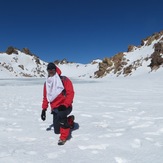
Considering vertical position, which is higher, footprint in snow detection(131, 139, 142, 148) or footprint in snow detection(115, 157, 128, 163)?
footprint in snow detection(131, 139, 142, 148)

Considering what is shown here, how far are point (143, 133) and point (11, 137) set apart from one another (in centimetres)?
318

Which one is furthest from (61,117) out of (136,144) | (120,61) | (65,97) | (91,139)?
(120,61)

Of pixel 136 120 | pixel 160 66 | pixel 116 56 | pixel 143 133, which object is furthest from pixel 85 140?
pixel 116 56

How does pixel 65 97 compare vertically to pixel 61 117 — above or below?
above

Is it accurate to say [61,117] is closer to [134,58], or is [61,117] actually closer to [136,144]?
[136,144]

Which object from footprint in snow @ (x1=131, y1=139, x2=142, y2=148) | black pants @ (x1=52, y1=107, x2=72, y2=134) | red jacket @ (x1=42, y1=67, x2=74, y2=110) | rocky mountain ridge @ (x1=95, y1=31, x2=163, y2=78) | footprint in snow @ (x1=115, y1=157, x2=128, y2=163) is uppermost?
rocky mountain ridge @ (x1=95, y1=31, x2=163, y2=78)

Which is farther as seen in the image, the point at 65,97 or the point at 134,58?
the point at 134,58

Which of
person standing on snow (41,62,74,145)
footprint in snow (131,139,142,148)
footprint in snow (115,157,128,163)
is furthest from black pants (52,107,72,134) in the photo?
footprint in snow (115,157,128,163)

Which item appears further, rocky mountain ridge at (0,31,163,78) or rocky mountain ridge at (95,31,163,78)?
rocky mountain ridge at (95,31,163,78)

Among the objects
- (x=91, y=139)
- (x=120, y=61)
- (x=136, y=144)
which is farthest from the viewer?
(x=120, y=61)

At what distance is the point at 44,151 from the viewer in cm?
511

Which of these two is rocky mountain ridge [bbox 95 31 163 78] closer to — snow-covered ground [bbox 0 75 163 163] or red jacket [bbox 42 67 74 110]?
snow-covered ground [bbox 0 75 163 163]

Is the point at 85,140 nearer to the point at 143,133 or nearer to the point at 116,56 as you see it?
the point at 143,133

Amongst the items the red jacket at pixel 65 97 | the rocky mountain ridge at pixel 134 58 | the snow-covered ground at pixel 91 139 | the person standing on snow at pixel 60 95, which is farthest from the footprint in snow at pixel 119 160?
the rocky mountain ridge at pixel 134 58
